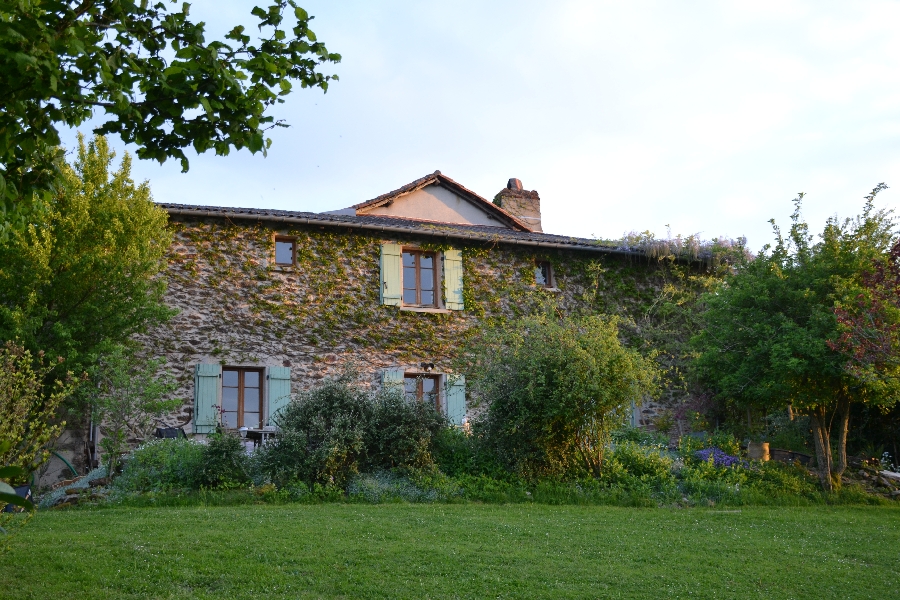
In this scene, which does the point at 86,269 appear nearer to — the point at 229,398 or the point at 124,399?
the point at 124,399

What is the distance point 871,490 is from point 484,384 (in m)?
6.19

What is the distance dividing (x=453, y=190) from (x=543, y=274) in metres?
3.56

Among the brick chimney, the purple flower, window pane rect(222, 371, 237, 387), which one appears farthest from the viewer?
the brick chimney

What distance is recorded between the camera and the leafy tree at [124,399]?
12.2m

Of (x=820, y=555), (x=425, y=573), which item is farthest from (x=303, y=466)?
(x=820, y=555)

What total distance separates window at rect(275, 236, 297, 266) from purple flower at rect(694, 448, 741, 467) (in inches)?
311

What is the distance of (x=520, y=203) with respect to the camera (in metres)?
21.0

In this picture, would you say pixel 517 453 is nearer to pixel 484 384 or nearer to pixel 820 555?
pixel 484 384

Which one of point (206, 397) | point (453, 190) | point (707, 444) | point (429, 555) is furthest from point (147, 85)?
point (453, 190)

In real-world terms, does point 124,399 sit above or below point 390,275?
below

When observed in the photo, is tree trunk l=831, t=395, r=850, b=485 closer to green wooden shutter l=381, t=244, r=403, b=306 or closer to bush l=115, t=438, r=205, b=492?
green wooden shutter l=381, t=244, r=403, b=306

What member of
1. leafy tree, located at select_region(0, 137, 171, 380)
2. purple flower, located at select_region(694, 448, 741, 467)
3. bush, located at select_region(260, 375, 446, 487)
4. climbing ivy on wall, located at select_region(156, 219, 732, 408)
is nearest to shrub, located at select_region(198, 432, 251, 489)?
bush, located at select_region(260, 375, 446, 487)

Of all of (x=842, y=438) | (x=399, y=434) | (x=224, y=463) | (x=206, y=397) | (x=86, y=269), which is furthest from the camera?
(x=206, y=397)

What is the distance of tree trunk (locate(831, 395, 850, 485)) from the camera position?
41.9 ft
